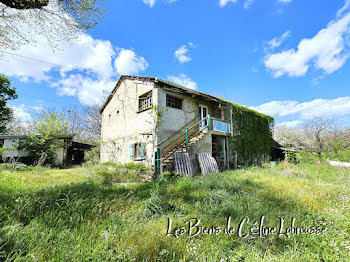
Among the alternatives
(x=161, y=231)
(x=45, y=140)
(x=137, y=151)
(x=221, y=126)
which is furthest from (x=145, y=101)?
(x=45, y=140)

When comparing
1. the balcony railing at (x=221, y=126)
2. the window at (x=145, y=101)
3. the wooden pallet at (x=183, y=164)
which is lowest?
the wooden pallet at (x=183, y=164)

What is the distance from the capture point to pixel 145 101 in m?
10.8

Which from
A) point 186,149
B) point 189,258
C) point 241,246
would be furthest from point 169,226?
point 186,149

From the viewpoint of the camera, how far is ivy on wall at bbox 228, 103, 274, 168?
13.1m

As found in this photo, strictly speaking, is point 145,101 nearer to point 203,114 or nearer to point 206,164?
point 203,114

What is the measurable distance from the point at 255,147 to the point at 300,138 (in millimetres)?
10610

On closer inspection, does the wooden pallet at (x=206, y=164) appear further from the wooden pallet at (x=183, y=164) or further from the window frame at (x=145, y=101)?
the window frame at (x=145, y=101)

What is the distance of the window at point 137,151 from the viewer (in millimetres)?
9656

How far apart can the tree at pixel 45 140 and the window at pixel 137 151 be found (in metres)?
7.12

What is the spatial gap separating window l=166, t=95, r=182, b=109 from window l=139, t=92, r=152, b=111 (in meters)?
1.18

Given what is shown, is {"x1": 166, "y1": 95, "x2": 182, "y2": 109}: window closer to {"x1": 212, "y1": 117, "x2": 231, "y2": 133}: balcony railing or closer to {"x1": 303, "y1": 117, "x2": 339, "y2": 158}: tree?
{"x1": 212, "y1": 117, "x2": 231, "y2": 133}: balcony railing

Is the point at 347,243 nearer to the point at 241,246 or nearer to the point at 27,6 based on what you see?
the point at 241,246

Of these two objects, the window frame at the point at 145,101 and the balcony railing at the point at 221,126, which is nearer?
the window frame at the point at 145,101

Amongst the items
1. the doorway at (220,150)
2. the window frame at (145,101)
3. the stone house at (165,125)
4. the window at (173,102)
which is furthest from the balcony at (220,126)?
the window frame at (145,101)
